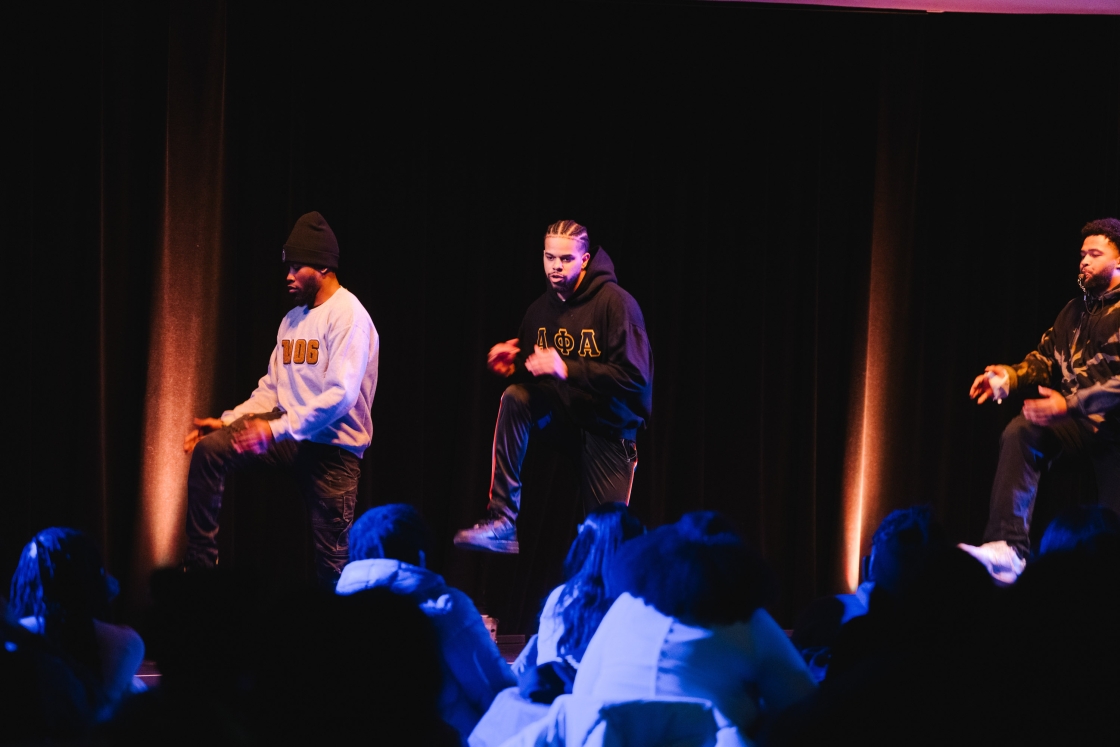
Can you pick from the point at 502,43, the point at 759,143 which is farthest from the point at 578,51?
the point at 759,143

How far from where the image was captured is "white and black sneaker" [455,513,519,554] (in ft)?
13.6

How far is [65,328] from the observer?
4.84 metres

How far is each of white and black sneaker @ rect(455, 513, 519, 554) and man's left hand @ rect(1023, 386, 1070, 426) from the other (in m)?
2.04

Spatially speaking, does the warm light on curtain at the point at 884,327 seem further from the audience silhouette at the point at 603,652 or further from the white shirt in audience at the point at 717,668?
the white shirt in audience at the point at 717,668

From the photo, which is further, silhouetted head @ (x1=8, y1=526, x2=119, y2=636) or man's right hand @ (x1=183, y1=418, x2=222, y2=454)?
man's right hand @ (x1=183, y1=418, x2=222, y2=454)

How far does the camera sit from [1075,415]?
4082 millimetres

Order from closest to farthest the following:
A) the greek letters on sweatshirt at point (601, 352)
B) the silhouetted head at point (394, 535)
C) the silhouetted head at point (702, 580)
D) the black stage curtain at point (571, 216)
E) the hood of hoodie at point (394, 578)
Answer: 1. the silhouetted head at point (702, 580)
2. the hood of hoodie at point (394, 578)
3. the silhouetted head at point (394, 535)
4. the greek letters on sweatshirt at point (601, 352)
5. the black stage curtain at point (571, 216)

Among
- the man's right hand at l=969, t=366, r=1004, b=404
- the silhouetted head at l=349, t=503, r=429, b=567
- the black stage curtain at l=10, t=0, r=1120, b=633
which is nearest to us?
the silhouetted head at l=349, t=503, r=429, b=567

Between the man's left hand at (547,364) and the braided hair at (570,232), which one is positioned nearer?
the man's left hand at (547,364)

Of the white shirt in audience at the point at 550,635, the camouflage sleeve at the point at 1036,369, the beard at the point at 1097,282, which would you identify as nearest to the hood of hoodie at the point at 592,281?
the camouflage sleeve at the point at 1036,369

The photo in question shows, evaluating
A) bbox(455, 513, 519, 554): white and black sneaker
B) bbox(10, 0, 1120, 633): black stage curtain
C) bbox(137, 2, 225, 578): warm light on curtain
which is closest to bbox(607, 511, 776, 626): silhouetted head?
bbox(455, 513, 519, 554): white and black sneaker

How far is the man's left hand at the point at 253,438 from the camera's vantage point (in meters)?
4.09

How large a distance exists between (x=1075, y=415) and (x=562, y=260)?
2048 mm

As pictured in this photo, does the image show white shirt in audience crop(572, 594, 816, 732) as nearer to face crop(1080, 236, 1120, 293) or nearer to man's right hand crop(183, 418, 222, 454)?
man's right hand crop(183, 418, 222, 454)
